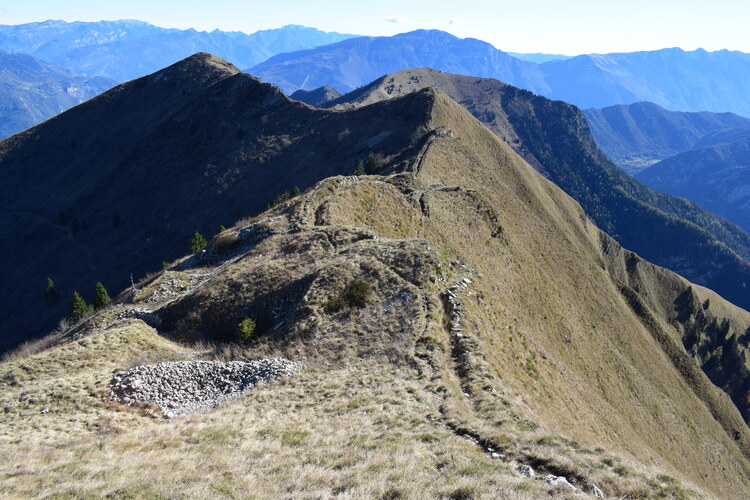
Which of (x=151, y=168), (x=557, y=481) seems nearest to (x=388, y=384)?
(x=557, y=481)

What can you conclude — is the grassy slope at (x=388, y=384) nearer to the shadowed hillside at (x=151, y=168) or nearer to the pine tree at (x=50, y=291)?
the shadowed hillside at (x=151, y=168)

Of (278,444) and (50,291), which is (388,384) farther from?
(50,291)

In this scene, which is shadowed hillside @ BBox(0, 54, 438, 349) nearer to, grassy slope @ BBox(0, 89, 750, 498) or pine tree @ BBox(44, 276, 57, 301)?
pine tree @ BBox(44, 276, 57, 301)

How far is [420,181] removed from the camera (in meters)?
61.0

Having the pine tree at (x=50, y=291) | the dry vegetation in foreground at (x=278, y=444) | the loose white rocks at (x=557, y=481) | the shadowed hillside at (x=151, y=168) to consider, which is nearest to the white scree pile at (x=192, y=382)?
the dry vegetation in foreground at (x=278, y=444)

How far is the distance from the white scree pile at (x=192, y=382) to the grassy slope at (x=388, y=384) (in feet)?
3.14

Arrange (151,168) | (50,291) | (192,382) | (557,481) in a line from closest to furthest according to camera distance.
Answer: (557,481), (192,382), (50,291), (151,168)

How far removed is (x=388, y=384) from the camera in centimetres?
2181

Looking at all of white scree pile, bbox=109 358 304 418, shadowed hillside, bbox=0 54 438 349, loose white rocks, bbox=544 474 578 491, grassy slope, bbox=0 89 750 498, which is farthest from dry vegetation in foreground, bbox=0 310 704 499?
shadowed hillside, bbox=0 54 438 349

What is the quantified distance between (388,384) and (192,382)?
10.8 m

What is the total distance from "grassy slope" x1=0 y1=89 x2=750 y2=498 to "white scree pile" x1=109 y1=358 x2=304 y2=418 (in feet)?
3.14

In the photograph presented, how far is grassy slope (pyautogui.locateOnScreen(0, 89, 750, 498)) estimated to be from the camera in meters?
14.3

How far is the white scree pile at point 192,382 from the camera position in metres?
21.2

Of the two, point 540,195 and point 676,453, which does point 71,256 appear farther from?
point 676,453
